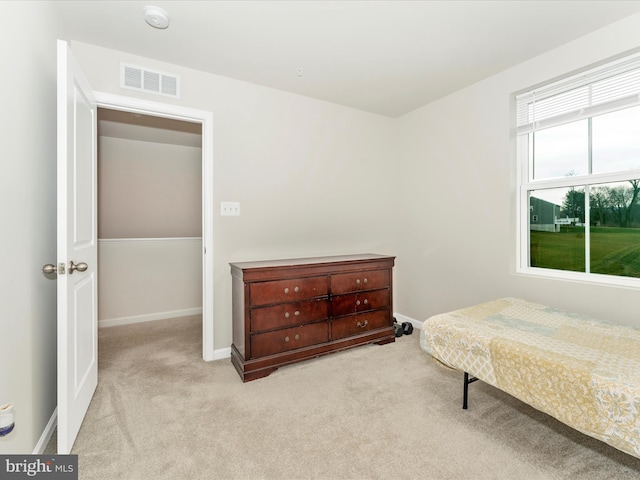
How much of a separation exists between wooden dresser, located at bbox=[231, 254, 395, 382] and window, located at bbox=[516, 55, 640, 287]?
A: 137 cm

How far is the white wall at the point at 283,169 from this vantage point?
280cm

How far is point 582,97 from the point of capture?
2.40 m

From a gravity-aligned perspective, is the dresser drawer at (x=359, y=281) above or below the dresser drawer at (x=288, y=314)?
above

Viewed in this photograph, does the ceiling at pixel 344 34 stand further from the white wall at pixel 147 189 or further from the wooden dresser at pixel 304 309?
the white wall at pixel 147 189

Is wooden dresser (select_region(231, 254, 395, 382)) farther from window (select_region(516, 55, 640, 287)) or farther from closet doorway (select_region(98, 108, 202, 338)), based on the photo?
closet doorway (select_region(98, 108, 202, 338))

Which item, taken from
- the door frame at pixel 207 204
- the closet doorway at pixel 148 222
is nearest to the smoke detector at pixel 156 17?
the door frame at pixel 207 204

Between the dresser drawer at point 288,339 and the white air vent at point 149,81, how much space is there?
2134 millimetres

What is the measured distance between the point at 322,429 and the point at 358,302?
1.31m

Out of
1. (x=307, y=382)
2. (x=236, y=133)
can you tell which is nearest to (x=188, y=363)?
(x=307, y=382)

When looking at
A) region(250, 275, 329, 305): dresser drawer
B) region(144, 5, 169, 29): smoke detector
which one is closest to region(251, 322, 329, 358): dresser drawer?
region(250, 275, 329, 305): dresser drawer

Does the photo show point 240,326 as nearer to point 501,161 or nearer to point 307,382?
point 307,382

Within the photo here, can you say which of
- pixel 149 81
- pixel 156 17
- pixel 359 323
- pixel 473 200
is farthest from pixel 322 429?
pixel 149 81

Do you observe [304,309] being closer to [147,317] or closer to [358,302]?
[358,302]

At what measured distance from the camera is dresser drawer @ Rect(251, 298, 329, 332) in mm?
2500
